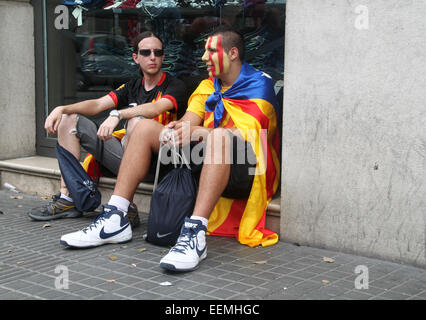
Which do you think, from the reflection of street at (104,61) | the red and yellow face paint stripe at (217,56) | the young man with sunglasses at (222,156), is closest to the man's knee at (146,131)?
the young man with sunglasses at (222,156)

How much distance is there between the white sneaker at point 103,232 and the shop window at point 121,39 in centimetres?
178

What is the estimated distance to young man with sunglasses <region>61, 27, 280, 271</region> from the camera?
153 inches

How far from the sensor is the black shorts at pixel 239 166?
409cm

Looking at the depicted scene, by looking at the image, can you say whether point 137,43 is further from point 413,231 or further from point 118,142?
point 413,231

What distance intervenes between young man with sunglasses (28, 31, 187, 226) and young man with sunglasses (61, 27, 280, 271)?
32 centimetres

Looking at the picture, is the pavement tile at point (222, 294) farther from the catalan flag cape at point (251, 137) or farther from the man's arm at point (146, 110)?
the man's arm at point (146, 110)

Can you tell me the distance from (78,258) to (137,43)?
1933 millimetres

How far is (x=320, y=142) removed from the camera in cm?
409

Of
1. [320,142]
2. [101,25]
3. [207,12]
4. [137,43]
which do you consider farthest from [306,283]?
[101,25]
